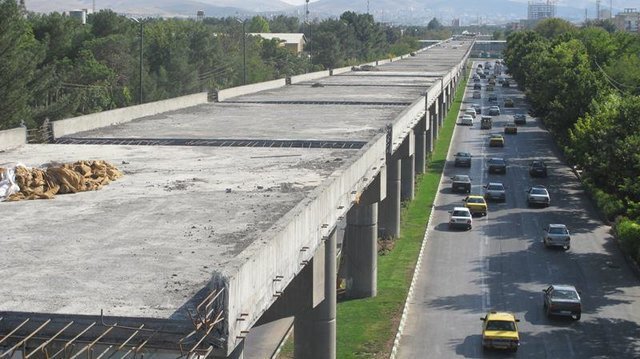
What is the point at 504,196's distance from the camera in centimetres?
5569

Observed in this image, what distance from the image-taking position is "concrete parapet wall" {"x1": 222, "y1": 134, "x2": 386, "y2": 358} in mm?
13958

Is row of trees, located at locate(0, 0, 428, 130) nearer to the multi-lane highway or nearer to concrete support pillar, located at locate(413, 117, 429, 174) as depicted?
concrete support pillar, located at locate(413, 117, 429, 174)

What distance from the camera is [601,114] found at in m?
47.5

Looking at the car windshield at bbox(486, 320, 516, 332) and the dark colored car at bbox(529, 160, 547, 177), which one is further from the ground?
the car windshield at bbox(486, 320, 516, 332)

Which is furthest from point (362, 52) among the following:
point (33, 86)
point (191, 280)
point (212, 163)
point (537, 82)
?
point (191, 280)

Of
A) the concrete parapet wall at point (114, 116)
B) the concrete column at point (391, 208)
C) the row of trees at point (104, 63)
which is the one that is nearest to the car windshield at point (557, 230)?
the concrete column at point (391, 208)

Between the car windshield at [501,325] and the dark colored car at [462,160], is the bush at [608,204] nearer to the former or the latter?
the car windshield at [501,325]

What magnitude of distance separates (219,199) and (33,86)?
1712 inches

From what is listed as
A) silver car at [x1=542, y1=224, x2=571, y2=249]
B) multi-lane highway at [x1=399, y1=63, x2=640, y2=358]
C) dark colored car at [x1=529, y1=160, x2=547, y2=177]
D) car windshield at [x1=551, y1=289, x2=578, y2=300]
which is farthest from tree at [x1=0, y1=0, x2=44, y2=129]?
car windshield at [x1=551, y1=289, x2=578, y2=300]

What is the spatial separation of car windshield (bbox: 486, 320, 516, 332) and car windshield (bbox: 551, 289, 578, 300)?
348 centimetres

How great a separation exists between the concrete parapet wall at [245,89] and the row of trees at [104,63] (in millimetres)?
4888

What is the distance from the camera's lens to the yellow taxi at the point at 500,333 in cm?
2850

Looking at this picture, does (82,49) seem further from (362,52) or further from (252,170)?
(362,52)

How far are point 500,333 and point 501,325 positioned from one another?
41 cm
